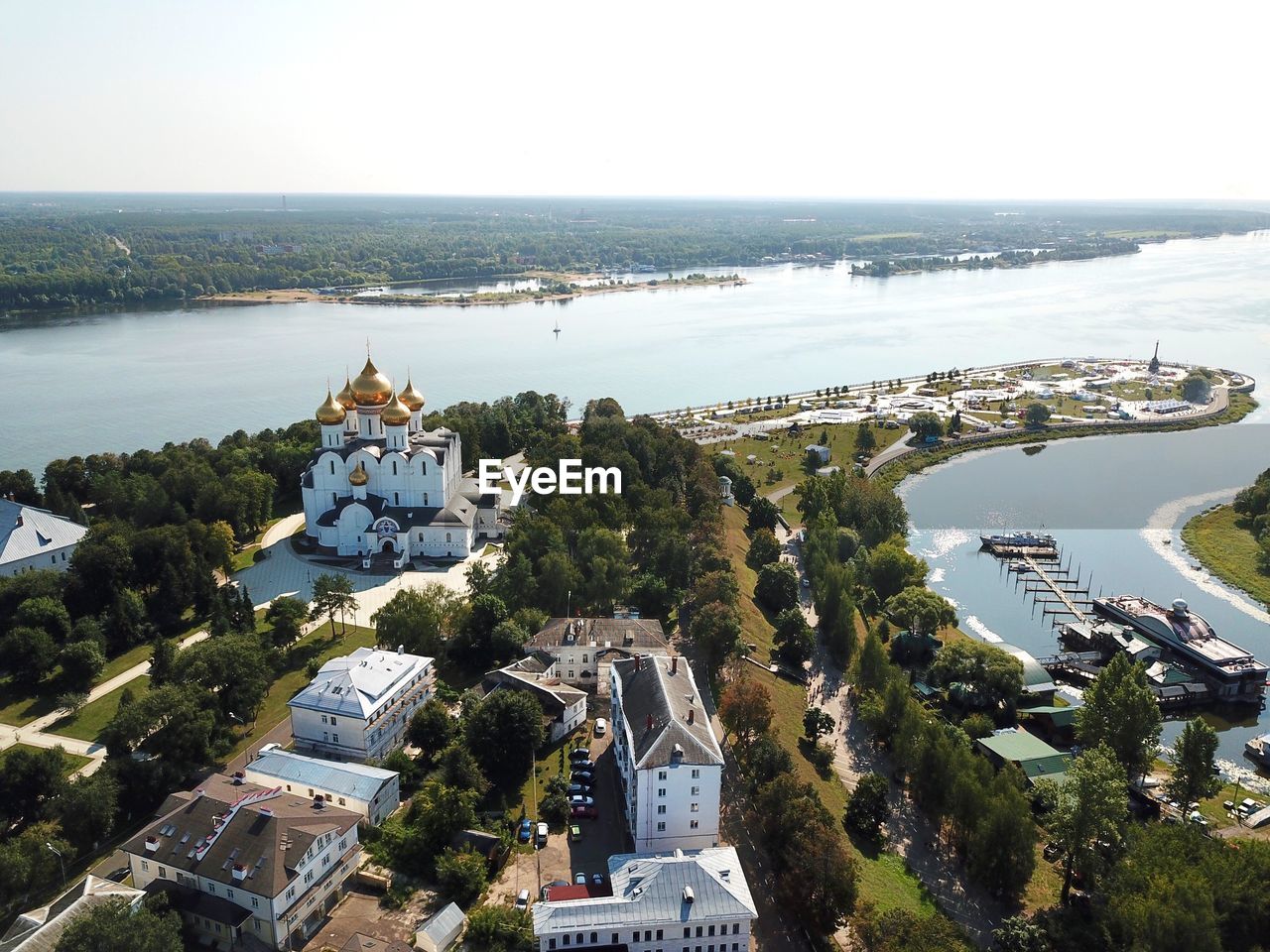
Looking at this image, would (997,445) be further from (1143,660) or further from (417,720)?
(417,720)

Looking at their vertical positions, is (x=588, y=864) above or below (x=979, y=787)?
below

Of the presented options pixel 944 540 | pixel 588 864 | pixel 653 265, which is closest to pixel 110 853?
pixel 588 864

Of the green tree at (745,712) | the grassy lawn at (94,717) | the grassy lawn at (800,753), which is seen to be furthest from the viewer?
the grassy lawn at (94,717)

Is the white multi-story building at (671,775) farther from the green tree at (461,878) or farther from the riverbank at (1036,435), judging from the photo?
the riverbank at (1036,435)

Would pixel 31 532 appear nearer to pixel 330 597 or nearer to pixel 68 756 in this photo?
pixel 330 597

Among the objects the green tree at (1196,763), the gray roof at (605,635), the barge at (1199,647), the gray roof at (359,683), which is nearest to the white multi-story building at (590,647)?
the gray roof at (605,635)

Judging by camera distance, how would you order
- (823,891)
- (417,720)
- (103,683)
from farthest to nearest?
(103,683) < (417,720) < (823,891)
